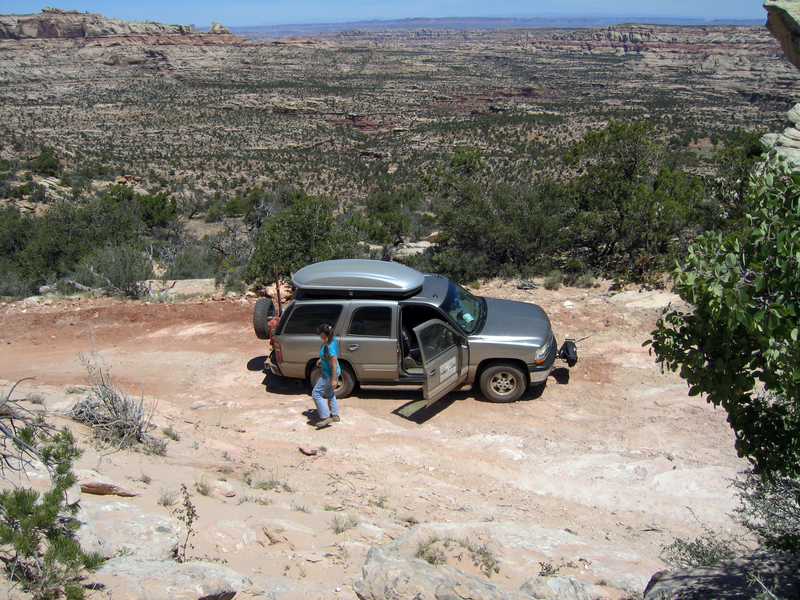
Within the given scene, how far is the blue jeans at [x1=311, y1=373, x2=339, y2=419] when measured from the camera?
685cm

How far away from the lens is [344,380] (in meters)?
7.58

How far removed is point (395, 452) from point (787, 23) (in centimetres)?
1539

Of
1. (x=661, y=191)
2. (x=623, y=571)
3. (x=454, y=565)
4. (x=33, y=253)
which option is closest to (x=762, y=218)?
(x=623, y=571)

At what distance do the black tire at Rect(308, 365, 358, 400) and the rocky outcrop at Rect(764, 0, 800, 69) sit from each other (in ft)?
45.7

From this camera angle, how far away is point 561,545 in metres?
4.62

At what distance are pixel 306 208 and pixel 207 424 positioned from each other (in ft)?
Result: 20.7

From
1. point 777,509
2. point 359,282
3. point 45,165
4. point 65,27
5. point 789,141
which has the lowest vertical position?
point 777,509

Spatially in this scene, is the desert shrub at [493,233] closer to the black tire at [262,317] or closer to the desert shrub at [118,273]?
the black tire at [262,317]

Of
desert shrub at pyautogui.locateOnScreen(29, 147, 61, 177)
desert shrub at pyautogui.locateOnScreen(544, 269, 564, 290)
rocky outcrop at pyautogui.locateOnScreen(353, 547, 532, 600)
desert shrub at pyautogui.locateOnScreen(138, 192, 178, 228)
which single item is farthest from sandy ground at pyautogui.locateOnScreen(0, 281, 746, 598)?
desert shrub at pyautogui.locateOnScreen(29, 147, 61, 177)

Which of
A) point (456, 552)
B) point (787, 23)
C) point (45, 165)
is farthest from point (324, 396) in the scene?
point (45, 165)

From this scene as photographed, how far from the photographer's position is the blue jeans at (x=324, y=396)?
6848mm

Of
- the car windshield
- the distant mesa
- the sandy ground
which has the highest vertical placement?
the distant mesa

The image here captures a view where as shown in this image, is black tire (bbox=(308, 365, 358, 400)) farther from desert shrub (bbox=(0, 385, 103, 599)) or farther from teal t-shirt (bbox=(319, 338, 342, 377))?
desert shrub (bbox=(0, 385, 103, 599))

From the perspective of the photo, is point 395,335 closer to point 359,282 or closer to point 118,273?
point 359,282
